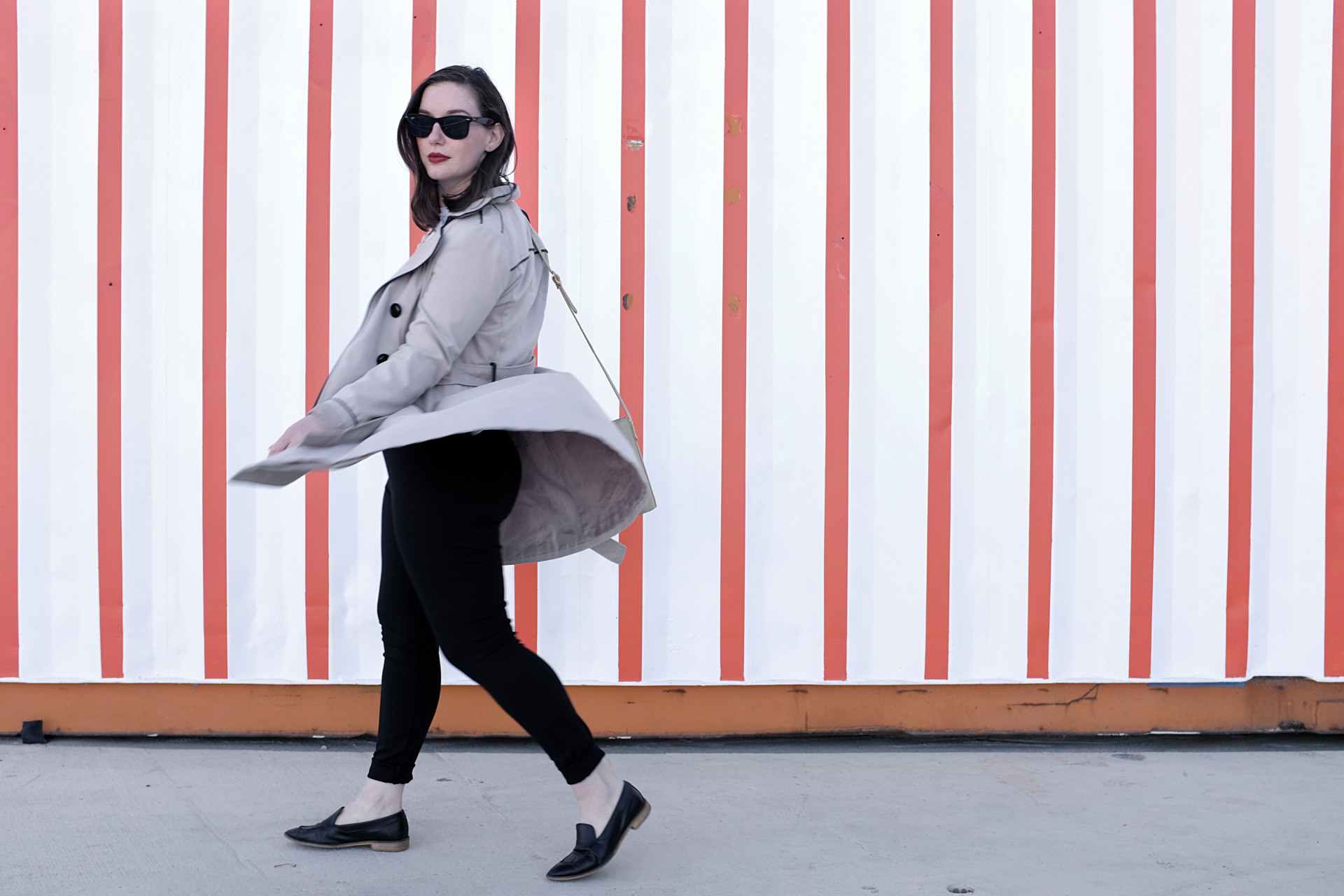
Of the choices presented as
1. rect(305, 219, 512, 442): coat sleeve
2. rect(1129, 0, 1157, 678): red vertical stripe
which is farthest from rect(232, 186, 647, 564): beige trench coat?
rect(1129, 0, 1157, 678): red vertical stripe

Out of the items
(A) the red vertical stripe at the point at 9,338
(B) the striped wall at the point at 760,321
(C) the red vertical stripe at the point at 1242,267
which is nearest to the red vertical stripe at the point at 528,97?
(B) the striped wall at the point at 760,321

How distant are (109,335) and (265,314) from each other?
1.21 ft

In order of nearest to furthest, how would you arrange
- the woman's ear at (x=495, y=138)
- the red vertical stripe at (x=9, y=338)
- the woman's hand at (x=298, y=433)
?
1. the woman's hand at (x=298, y=433)
2. the woman's ear at (x=495, y=138)
3. the red vertical stripe at (x=9, y=338)

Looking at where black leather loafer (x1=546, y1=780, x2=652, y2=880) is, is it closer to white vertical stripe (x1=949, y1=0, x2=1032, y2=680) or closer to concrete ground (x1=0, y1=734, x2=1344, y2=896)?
concrete ground (x1=0, y1=734, x2=1344, y2=896)

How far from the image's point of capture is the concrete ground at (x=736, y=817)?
65.1 inches

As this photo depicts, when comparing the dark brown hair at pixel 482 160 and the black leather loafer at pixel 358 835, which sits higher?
the dark brown hair at pixel 482 160

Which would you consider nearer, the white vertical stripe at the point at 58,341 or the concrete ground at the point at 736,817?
the concrete ground at the point at 736,817

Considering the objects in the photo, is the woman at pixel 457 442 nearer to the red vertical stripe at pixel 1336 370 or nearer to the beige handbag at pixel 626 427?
the beige handbag at pixel 626 427

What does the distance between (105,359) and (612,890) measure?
5.67 ft

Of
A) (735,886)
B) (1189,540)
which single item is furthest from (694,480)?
(1189,540)

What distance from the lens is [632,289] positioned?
2.39 metres

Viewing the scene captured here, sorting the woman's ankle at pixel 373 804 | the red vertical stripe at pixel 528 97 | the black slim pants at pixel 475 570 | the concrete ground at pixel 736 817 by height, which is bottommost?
the concrete ground at pixel 736 817

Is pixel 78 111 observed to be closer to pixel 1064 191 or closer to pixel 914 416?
pixel 914 416

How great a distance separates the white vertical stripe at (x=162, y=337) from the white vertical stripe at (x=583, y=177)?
0.83m
